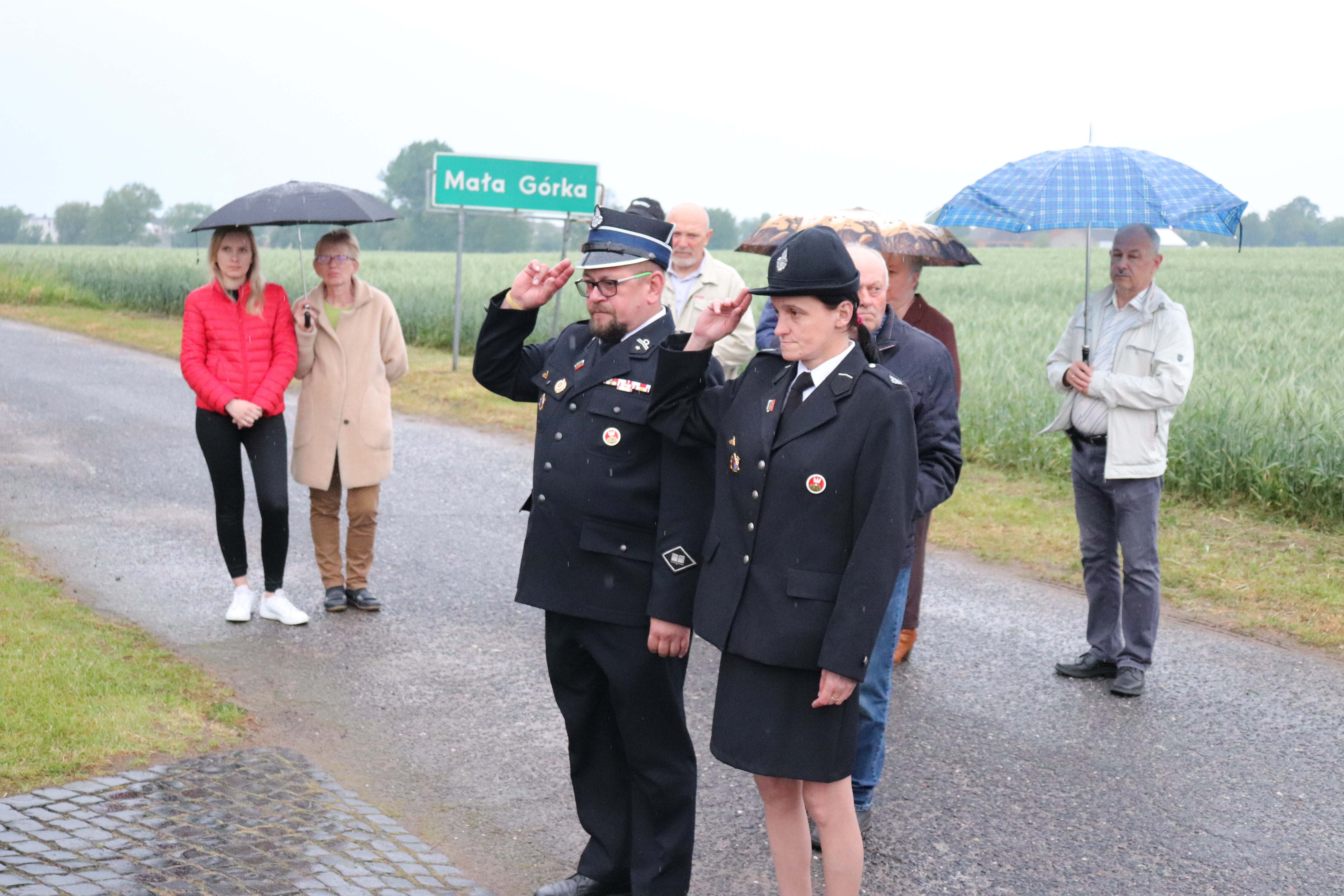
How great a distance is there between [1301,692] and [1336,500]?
3.51 m

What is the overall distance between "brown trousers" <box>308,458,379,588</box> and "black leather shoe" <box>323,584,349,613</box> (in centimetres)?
2

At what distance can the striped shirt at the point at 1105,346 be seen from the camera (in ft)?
18.6

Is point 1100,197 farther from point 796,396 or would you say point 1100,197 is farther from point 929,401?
point 796,396

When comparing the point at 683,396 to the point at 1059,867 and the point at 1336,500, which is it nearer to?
Result: the point at 1059,867

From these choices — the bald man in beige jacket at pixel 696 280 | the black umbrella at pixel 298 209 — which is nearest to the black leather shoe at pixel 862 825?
the bald man in beige jacket at pixel 696 280

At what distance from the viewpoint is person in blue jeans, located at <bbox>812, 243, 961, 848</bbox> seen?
156 inches

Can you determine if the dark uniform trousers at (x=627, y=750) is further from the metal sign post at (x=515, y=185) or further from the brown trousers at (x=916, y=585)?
the metal sign post at (x=515, y=185)

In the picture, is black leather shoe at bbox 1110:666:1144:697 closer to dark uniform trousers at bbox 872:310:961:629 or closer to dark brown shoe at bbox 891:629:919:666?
dark brown shoe at bbox 891:629:919:666

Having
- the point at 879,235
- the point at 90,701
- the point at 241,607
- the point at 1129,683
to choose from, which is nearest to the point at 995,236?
the point at 879,235

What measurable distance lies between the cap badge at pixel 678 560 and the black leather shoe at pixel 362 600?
3529mm

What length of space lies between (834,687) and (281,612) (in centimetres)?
399

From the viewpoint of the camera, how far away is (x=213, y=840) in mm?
3816

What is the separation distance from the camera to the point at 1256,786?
4.60 m

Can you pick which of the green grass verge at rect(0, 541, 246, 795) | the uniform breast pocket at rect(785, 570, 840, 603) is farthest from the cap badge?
the green grass verge at rect(0, 541, 246, 795)
